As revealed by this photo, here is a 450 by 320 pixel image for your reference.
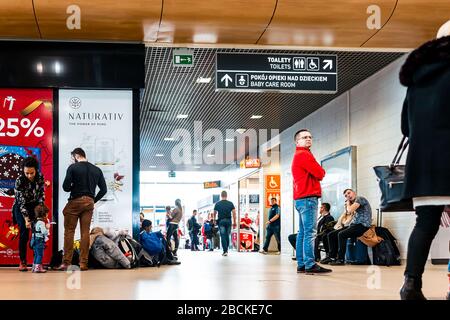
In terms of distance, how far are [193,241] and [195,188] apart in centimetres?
1796

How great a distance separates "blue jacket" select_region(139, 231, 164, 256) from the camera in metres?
9.71

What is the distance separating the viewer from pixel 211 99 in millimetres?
15188

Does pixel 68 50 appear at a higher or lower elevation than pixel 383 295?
higher

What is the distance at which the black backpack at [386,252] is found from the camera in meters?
11.0

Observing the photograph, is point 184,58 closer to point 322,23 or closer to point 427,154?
point 322,23

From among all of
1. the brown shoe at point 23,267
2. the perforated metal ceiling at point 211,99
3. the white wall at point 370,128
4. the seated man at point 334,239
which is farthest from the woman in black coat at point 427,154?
the seated man at point 334,239

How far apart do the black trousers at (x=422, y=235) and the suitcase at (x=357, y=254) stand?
7.76 meters

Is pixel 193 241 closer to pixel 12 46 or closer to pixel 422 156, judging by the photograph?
pixel 12 46

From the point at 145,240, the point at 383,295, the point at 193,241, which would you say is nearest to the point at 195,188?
the point at 193,241

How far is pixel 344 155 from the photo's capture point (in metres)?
14.0

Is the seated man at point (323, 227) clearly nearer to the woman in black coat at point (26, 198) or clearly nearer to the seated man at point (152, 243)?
the seated man at point (152, 243)

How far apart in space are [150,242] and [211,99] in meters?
6.12

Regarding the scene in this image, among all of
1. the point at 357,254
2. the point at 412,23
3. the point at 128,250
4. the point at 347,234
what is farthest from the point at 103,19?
the point at 357,254

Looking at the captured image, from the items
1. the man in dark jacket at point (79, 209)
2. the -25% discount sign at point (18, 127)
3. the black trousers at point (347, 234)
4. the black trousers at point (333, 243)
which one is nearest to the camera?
the man in dark jacket at point (79, 209)
